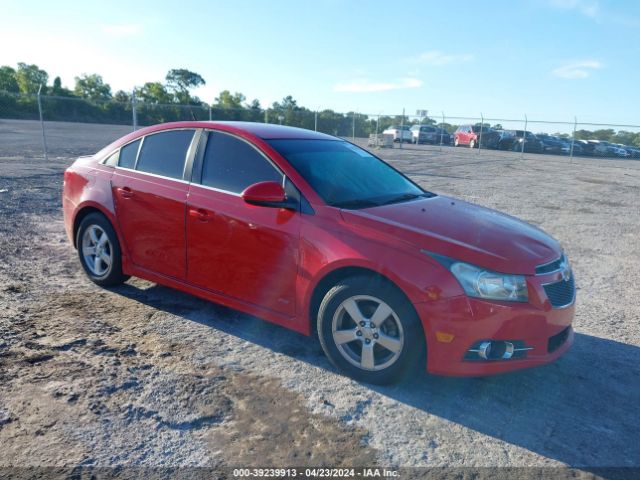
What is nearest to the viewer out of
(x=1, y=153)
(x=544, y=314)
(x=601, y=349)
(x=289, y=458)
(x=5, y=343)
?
(x=289, y=458)

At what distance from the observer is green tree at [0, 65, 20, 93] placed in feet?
161

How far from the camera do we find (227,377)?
11.4ft

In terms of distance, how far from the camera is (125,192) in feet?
15.3

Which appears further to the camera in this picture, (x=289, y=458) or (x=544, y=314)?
(x=544, y=314)

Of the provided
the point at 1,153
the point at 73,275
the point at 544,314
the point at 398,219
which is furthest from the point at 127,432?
the point at 1,153

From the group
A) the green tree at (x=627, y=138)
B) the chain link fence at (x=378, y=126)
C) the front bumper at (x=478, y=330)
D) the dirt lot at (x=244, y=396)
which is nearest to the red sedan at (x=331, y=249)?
the front bumper at (x=478, y=330)

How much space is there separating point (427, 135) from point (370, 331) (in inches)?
1483

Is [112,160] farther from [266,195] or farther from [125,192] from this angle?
[266,195]

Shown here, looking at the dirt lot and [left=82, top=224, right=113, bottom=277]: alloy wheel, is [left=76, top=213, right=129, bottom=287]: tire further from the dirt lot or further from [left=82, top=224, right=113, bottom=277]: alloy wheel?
the dirt lot

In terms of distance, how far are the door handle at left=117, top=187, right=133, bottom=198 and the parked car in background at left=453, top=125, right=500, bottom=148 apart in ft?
104

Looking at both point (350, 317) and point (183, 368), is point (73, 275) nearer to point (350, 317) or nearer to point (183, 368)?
point (183, 368)

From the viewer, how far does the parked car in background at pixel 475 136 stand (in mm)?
34812

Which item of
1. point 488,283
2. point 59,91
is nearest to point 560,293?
point 488,283

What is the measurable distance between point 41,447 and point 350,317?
1.89 m
